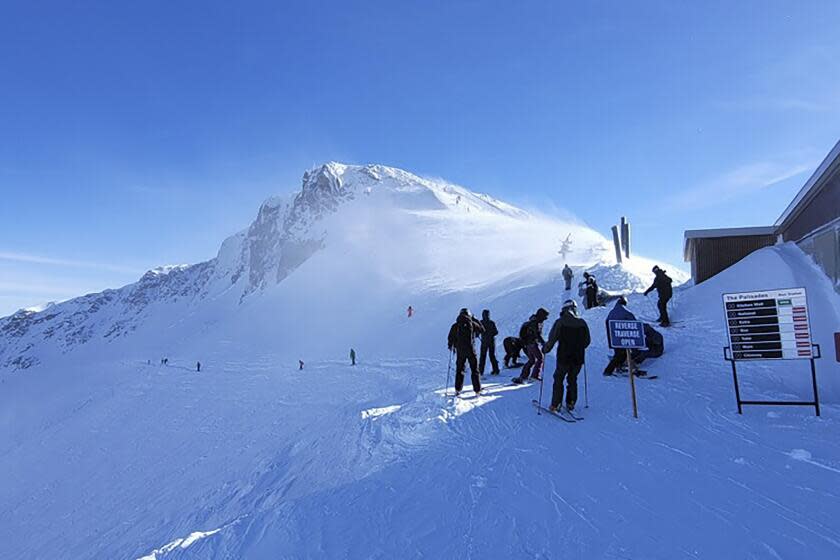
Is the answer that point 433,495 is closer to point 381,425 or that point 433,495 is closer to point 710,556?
point 710,556

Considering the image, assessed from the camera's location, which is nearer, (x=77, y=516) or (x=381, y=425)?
(x=381, y=425)

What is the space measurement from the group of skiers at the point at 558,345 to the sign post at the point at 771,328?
2.29 metres

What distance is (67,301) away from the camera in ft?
648

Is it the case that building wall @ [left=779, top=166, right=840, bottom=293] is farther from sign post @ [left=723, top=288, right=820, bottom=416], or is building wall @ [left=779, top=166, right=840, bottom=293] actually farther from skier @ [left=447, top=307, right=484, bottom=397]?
skier @ [left=447, top=307, right=484, bottom=397]

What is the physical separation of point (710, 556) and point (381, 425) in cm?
582

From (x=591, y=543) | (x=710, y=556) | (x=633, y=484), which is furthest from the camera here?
(x=633, y=484)

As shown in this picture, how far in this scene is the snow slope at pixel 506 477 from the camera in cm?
411

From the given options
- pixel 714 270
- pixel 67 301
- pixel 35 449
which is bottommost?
pixel 35 449

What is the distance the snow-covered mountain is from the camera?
114ft

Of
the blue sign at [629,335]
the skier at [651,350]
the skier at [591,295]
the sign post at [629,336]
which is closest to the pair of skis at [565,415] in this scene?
the sign post at [629,336]

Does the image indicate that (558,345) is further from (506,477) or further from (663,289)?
(663,289)

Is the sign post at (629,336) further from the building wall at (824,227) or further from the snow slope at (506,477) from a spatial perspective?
the building wall at (824,227)

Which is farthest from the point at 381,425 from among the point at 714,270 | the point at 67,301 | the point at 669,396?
the point at 67,301

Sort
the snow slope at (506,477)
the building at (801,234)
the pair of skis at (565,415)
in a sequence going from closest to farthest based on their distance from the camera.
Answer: the snow slope at (506,477) < the pair of skis at (565,415) < the building at (801,234)
